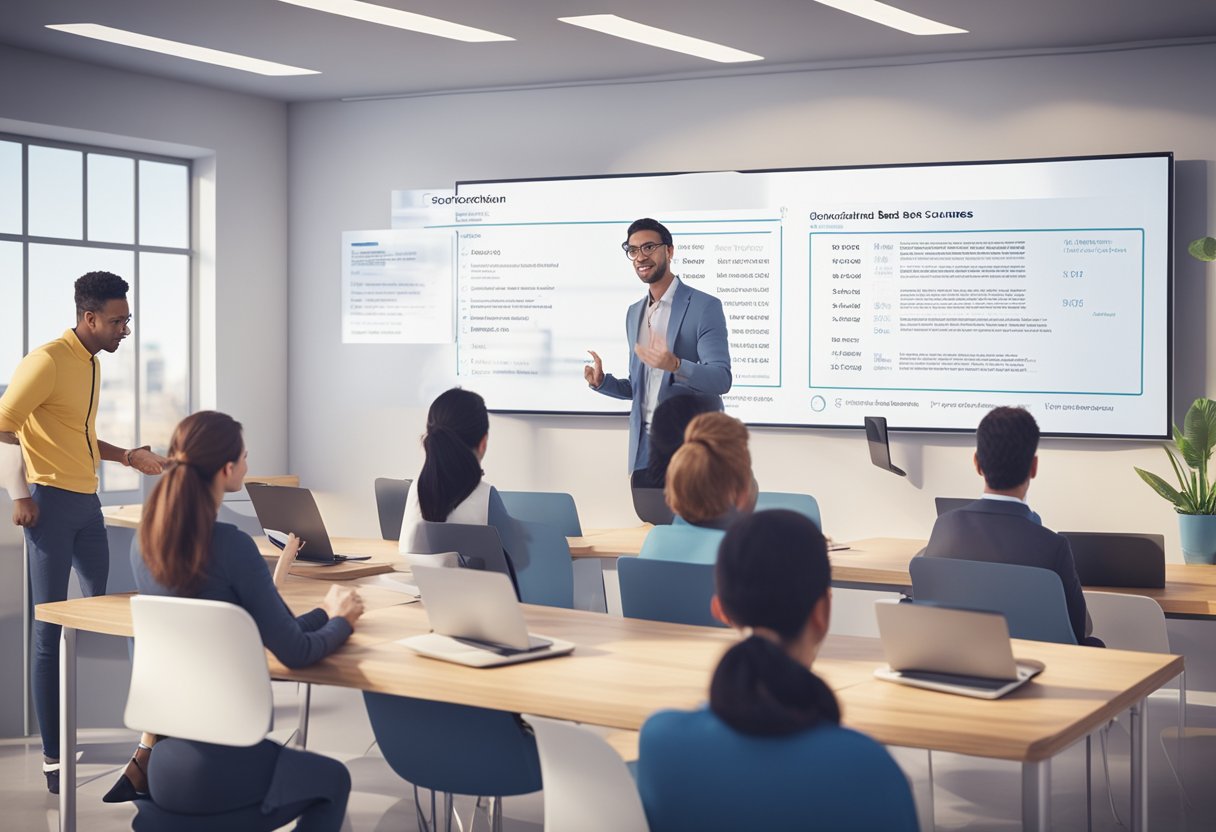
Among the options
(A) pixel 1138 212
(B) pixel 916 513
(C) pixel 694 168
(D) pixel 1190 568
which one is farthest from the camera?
(C) pixel 694 168

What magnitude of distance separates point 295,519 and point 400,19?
2.96 metres

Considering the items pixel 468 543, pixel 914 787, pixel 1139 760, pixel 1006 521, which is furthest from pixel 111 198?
pixel 1139 760

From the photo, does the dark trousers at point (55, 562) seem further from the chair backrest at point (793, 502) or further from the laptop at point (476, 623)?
the chair backrest at point (793, 502)

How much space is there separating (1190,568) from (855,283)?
2674 millimetres

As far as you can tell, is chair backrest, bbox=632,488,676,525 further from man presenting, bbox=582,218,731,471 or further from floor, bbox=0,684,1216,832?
floor, bbox=0,684,1216,832

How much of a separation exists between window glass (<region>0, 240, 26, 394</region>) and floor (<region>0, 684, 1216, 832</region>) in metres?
2.68

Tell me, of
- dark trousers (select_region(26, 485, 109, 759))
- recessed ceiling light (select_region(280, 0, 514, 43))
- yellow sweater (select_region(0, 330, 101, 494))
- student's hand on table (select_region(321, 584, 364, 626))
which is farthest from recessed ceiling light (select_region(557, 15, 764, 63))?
student's hand on table (select_region(321, 584, 364, 626))

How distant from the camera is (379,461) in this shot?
8320 millimetres

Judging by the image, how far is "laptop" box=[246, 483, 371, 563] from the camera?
4.39 metres

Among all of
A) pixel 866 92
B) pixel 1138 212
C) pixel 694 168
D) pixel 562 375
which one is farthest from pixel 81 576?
pixel 1138 212

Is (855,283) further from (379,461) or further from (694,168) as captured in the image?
(379,461)

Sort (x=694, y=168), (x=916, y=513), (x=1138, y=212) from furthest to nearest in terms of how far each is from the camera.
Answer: (x=694, y=168) → (x=916, y=513) → (x=1138, y=212)

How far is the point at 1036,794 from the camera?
2309 mm

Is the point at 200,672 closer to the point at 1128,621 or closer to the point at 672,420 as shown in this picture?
the point at 672,420
